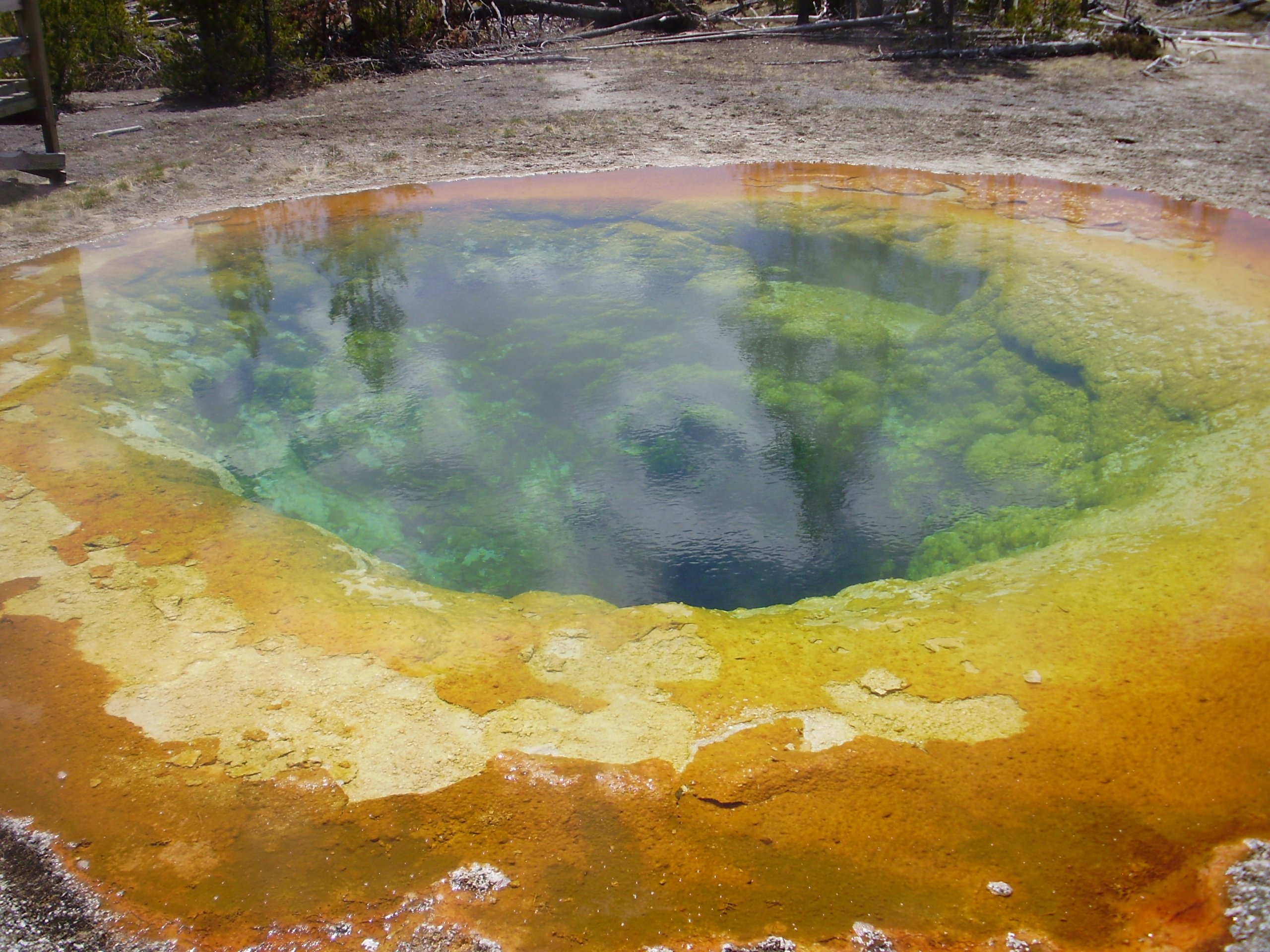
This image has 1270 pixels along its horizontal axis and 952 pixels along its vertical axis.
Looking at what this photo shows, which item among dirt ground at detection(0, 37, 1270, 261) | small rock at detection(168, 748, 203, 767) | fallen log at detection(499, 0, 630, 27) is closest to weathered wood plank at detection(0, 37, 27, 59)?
dirt ground at detection(0, 37, 1270, 261)

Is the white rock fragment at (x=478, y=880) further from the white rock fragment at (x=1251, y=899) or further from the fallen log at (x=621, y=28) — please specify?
the fallen log at (x=621, y=28)

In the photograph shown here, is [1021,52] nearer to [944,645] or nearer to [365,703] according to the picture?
[944,645]

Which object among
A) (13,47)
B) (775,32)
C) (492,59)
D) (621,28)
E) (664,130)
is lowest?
(664,130)

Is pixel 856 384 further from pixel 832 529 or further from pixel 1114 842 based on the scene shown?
pixel 1114 842

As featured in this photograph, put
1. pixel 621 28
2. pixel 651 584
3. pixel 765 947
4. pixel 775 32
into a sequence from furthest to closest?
pixel 621 28
pixel 775 32
pixel 651 584
pixel 765 947

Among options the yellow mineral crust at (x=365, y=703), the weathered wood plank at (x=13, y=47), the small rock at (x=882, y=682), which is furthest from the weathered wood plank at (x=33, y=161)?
the small rock at (x=882, y=682)

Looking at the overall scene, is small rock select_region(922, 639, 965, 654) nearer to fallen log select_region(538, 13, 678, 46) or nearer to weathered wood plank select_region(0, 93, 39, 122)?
weathered wood plank select_region(0, 93, 39, 122)

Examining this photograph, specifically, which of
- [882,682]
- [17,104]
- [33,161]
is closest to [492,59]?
[17,104]

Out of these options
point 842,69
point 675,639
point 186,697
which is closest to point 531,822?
point 675,639
